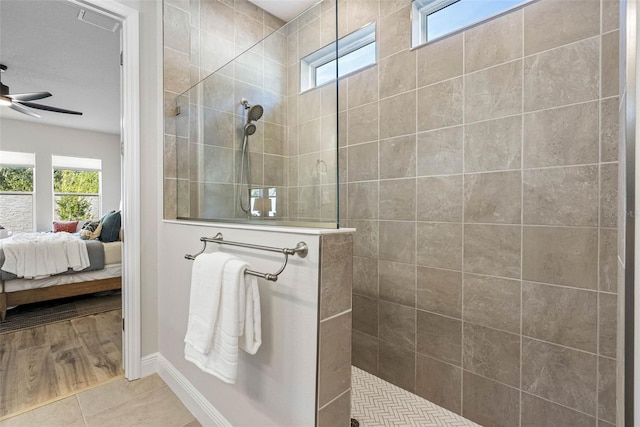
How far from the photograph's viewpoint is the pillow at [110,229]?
3883 millimetres

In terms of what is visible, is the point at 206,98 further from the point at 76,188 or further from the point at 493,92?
the point at 76,188

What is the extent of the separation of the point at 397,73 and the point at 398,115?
0.83 feet

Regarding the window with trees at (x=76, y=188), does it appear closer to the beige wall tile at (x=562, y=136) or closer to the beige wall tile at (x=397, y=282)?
the beige wall tile at (x=397, y=282)

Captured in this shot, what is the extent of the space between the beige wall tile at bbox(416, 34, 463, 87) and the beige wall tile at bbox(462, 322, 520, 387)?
133 cm

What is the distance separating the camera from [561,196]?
1.28 meters

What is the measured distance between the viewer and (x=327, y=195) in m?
1.10

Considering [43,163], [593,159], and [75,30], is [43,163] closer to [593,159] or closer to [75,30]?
[75,30]

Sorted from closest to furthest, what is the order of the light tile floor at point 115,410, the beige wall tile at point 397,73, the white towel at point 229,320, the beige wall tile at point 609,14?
the white towel at point 229,320 < the beige wall tile at point 609,14 < the light tile floor at point 115,410 < the beige wall tile at point 397,73

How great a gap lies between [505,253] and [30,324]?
3950 mm

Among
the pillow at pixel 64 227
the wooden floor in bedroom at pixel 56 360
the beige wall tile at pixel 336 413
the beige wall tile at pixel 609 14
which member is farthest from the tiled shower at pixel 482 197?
the pillow at pixel 64 227

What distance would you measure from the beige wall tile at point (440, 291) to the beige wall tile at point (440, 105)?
811 mm

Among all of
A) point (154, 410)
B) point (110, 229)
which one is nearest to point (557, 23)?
point (154, 410)

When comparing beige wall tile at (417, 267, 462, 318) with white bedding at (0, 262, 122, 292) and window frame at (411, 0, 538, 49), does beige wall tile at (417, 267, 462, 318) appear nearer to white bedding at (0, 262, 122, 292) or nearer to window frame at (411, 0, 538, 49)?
window frame at (411, 0, 538, 49)

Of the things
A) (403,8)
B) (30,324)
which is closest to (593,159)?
(403,8)
